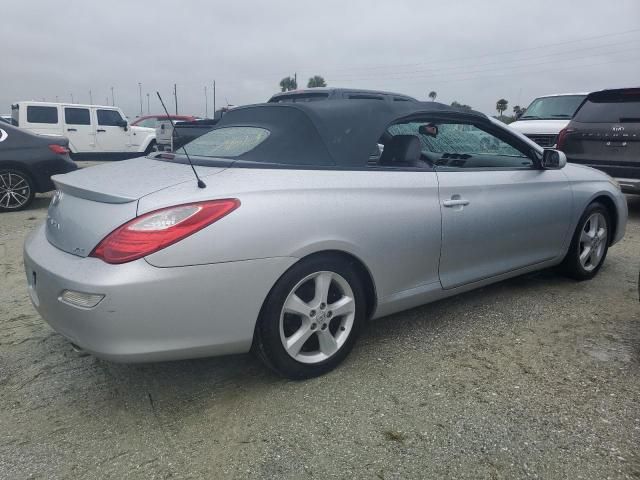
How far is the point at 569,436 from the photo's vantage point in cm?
220

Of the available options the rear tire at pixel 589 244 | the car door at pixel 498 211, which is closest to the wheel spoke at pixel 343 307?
the car door at pixel 498 211

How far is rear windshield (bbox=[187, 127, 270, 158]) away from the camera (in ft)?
9.17

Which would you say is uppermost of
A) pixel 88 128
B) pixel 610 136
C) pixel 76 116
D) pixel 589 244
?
pixel 610 136

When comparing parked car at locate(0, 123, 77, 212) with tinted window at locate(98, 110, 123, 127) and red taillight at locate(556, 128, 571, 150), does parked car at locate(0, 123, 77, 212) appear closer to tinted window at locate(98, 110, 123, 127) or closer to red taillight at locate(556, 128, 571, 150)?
red taillight at locate(556, 128, 571, 150)

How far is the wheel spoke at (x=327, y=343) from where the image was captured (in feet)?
8.63

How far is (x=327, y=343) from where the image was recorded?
105 inches

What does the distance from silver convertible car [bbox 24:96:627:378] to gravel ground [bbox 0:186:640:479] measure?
28 centimetres

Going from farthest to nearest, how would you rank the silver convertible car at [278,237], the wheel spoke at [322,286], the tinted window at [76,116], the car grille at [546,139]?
the tinted window at [76,116] < the car grille at [546,139] < the wheel spoke at [322,286] < the silver convertible car at [278,237]

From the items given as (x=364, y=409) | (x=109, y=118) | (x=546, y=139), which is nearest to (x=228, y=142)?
(x=364, y=409)

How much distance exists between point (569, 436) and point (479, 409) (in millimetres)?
381

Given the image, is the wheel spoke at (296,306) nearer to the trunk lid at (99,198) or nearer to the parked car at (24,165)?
the trunk lid at (99,198)

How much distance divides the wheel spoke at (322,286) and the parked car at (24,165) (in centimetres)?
632

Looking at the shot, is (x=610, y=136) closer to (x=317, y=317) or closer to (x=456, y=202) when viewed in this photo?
(x=456, y=202)

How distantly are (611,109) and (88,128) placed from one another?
1317 centimetres
